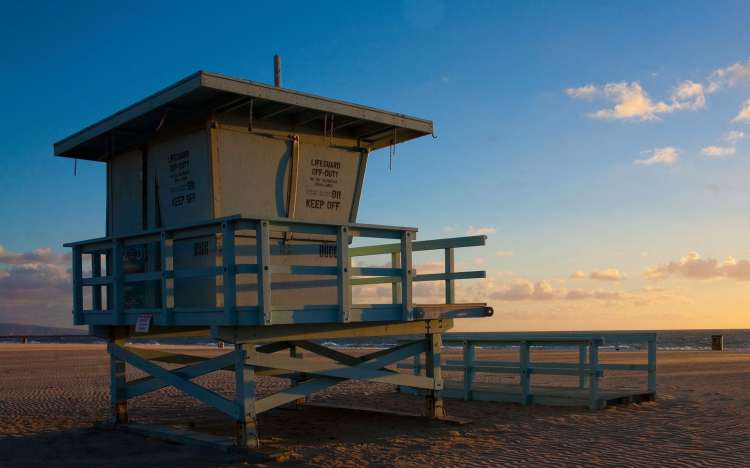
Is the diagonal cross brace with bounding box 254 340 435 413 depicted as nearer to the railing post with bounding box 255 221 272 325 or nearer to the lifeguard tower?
the lifeguard tower

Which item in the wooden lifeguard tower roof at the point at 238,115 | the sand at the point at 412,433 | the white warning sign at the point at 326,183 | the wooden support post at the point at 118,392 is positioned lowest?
the sand at the point at 412,433

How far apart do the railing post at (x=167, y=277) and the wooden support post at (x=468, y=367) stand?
594 cm

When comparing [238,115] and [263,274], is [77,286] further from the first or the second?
[263,274]

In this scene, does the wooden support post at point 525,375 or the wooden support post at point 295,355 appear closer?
the wooden support post at point 525,375

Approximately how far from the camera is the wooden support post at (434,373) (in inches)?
431

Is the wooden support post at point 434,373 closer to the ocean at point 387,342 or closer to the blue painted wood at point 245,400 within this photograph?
the blue painted wood at point 245,400

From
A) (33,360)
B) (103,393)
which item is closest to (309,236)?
(103,393)

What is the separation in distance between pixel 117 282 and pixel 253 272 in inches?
112

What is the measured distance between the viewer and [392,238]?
975cm

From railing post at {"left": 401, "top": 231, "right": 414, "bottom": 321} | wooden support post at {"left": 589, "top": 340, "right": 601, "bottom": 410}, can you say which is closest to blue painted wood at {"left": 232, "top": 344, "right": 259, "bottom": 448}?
railing post at {"left": 401, "top": 231, "right": 414, "bottom": 321}

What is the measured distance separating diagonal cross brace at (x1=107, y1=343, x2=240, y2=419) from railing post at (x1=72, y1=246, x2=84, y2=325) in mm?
679

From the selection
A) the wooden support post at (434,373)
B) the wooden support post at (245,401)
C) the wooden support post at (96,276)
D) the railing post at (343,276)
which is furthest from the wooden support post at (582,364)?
the wooden support post at (96,276)

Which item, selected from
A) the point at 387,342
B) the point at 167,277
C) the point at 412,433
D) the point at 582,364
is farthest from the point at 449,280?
the point at 387,342

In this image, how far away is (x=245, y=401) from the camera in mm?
8672
